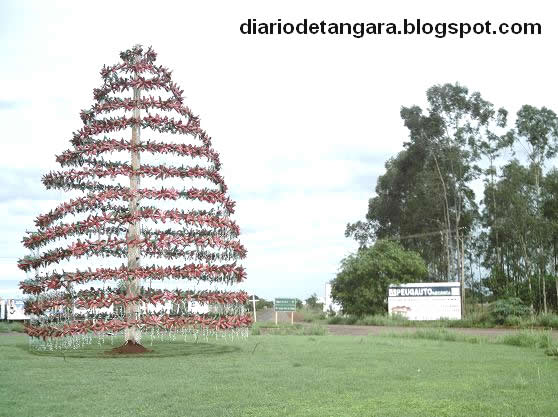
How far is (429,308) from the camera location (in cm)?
4028

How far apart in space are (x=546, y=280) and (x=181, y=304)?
35.6 meters

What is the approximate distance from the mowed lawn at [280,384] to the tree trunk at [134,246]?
0.74m

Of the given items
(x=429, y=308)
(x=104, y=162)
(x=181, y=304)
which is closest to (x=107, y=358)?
(x=181, y=304)

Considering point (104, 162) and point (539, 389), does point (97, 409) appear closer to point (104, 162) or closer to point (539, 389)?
point (539, 389)

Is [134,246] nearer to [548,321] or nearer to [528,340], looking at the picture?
→ [528,340]

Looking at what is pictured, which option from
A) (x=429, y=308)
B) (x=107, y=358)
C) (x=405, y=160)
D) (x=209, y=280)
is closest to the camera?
(x=107, y=358)

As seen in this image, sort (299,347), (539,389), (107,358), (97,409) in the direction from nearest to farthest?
1. (97,409)
2. (539,389)
3. (107,358)
4. (299,347)

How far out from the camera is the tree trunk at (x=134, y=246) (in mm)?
12805

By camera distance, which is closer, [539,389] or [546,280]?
[539,389]

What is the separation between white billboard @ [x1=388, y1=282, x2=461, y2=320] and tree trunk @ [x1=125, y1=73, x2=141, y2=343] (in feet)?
94.6

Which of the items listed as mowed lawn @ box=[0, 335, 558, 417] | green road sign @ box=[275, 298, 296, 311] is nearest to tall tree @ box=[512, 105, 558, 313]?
green road sign @ box=[275, 298, 296, 311]

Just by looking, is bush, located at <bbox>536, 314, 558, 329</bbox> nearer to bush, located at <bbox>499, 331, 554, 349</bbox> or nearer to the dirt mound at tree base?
bush, located at <bbox>499, 331, 554, 349</bbox>

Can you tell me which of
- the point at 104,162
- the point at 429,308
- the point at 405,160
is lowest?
the point at 429,308

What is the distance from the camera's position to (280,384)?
344 inches
